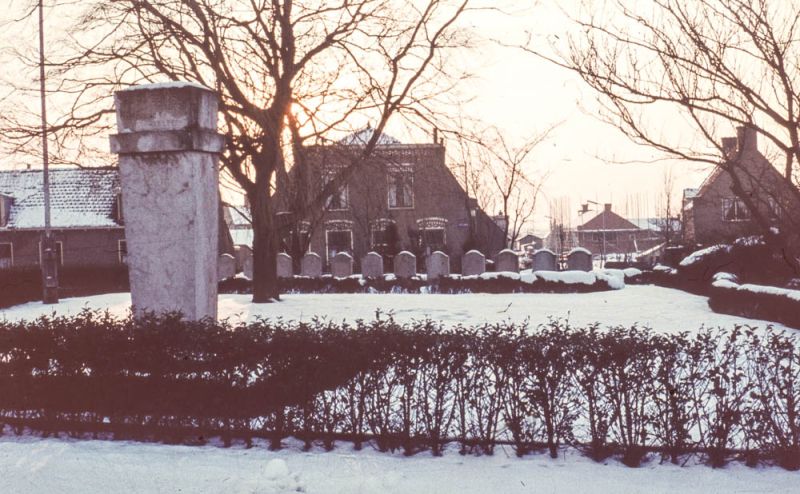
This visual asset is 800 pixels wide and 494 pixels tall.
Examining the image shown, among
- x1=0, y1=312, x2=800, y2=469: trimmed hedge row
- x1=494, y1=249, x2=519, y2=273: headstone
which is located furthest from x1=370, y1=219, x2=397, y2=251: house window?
x1=0, y1=312, x2=800, y2=469: trimmed hedge row

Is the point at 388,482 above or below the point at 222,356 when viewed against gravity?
below

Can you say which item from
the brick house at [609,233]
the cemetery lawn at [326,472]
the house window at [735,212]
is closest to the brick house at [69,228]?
the house window at [735,212]

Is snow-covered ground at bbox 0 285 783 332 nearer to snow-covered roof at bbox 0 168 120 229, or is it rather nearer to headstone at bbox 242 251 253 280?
headstone at bbox 242 251 253 280

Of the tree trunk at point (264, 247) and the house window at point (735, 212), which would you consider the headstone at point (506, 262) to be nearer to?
the house window at point (735, 212)

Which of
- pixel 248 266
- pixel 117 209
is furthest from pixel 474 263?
pixel 117 209

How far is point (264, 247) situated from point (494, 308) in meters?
6.71

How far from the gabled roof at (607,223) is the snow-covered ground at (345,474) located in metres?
69.8

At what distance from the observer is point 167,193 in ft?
23.7

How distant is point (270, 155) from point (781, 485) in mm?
14326

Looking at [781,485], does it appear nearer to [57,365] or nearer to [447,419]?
[447,419]

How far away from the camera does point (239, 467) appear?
16.8 ft

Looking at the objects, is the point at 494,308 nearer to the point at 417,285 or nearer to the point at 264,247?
the point at 264,247

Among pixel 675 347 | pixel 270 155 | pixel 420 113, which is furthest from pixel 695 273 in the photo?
pixel 675 347

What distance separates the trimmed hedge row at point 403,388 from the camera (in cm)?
523
